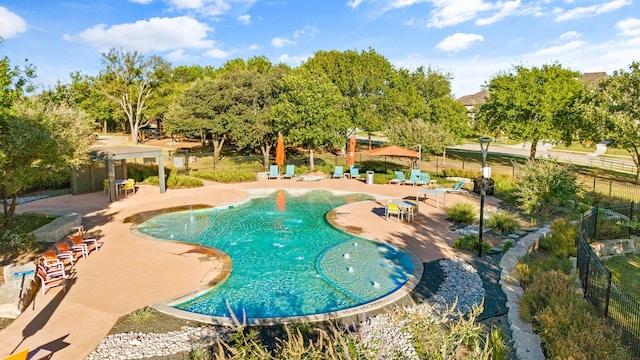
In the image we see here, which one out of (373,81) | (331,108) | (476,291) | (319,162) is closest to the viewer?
(476,291)

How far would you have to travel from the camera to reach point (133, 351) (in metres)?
6.58

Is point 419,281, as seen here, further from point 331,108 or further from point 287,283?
point 331,108

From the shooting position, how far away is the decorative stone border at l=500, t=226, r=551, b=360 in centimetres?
632

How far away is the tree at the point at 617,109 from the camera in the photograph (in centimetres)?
2270

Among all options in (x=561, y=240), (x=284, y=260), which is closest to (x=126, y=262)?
(x=284, y=260)

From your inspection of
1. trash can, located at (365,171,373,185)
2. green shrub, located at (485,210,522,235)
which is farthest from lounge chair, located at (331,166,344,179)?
green shrub, located at (485,210,522,235)

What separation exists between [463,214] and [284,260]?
7.78 meters

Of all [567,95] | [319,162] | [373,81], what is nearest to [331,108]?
[319,162]

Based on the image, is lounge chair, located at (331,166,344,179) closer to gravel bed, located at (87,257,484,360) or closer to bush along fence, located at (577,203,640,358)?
bush along fence, located at (577,203,640,358)

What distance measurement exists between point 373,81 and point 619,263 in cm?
3079

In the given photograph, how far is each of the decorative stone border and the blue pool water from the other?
246 cm

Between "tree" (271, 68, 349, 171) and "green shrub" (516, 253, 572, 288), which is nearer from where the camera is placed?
"green shrub" (516, 253, 572, 288)

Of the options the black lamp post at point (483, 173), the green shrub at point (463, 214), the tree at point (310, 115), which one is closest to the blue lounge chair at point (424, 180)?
the tree at point (310, 115)

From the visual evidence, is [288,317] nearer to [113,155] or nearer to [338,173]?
[113,155]
